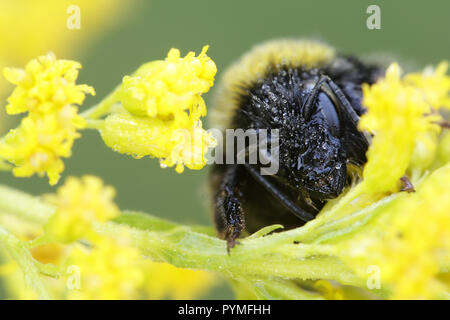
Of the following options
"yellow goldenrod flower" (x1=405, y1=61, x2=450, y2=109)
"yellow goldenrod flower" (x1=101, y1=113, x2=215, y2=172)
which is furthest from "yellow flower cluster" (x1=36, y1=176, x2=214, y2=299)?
"yellow goldenrod flower" (x1=405, y1=61, x2=450, y2=109)

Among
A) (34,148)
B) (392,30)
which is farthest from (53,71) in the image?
(392,30)

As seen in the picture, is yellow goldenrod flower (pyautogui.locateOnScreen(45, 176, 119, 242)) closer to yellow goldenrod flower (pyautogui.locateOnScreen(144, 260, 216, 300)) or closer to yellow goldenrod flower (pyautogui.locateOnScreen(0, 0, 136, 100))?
yellow goldenrod flower (pyautogui.locateOnScreen(144, 260, 216, 300))

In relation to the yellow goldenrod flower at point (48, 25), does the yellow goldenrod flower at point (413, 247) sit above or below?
below

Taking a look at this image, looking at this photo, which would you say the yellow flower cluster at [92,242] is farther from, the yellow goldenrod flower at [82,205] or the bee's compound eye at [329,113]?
the bee's compound eye at [329,113]

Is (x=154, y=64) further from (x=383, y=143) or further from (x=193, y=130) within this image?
(x=383, y=143)

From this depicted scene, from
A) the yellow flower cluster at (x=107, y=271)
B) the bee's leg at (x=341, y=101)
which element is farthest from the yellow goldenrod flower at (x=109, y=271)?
the bee's leg at (x=341, y=101)

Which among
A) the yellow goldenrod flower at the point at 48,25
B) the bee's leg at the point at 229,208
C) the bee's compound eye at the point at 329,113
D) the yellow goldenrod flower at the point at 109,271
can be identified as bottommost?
the yellow goldenrod flower at the point at 109,271
